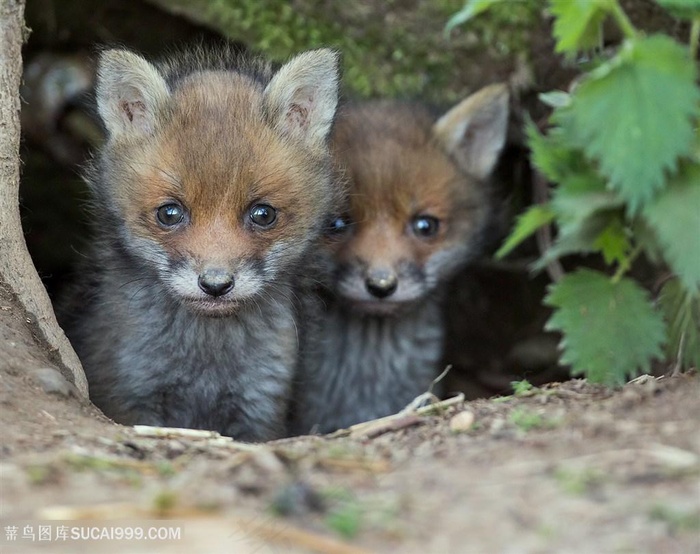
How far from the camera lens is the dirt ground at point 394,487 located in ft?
6.72

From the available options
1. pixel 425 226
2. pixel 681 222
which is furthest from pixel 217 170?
pixel 681 222

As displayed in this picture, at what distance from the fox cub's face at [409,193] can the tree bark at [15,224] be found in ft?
5.08

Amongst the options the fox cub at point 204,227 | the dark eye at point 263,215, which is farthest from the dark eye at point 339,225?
the dark eye at point 263,215

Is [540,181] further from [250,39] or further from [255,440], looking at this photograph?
[255,440]

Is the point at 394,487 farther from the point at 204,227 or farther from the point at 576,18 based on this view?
the point at 204,227

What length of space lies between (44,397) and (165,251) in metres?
0.88

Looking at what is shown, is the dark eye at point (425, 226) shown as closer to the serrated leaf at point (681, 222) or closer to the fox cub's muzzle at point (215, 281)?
the fox cub's muzzle at point (215, 281)

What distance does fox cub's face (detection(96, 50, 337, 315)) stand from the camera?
382 cm

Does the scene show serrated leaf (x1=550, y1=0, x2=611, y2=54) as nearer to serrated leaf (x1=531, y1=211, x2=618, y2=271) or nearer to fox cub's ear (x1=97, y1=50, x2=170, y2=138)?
serrated leaf (x1=531, y1=211, x2=618, y2=271)

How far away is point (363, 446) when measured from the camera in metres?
2.92

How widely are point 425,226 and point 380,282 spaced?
58cm

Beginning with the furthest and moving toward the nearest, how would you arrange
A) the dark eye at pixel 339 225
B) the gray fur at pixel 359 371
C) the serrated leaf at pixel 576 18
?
the gray fur at pixel 359 371
the dark eye at pixel 339 225
the serrated leaf at pixel 576 18

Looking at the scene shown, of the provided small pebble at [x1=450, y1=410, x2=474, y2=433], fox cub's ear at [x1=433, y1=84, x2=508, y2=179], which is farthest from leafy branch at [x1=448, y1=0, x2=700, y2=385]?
fox cub's ear at [x1=433, y1=84, x2=508, y2=179]

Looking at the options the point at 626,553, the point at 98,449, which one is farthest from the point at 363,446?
the point at 626,553
